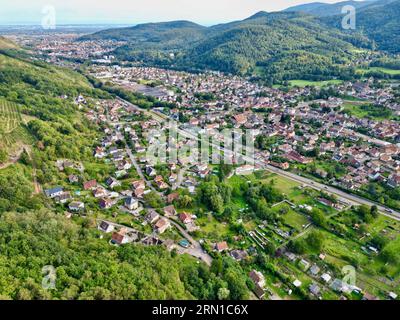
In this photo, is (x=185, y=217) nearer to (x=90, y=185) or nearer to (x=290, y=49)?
(x=90, y=185)

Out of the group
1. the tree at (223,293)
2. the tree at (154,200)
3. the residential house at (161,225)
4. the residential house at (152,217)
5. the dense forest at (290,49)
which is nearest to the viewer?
the tree at (223,293)

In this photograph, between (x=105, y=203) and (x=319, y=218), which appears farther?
(x=105, y=203)

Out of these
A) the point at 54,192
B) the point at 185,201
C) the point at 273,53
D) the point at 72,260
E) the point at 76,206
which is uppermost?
the point at 273,53

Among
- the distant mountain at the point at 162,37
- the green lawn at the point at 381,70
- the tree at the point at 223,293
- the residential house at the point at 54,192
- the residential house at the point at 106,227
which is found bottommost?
the tree at the point at 223,293

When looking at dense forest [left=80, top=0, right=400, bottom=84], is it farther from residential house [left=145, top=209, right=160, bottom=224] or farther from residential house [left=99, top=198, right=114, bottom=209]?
residential house [left=99, top=198, right=114, bottom=209]

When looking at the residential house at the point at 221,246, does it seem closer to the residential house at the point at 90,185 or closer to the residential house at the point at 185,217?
the residential house at the point at 185,217

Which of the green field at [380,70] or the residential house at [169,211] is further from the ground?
the green field at [380,70]

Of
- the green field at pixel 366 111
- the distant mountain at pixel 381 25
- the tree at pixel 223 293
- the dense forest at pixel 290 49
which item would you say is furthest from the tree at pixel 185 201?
the distant mountain at pixel 381 25

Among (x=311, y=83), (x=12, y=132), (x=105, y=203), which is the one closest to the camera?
(x=105, y=203)

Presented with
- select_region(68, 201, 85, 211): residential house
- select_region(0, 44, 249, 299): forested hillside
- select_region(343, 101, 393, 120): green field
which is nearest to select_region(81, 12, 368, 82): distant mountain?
select_region(343, 101, 393, 120): green field

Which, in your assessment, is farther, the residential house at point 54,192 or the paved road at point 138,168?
the paved road at point 138,168

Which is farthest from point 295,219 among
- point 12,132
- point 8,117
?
point 8,117
